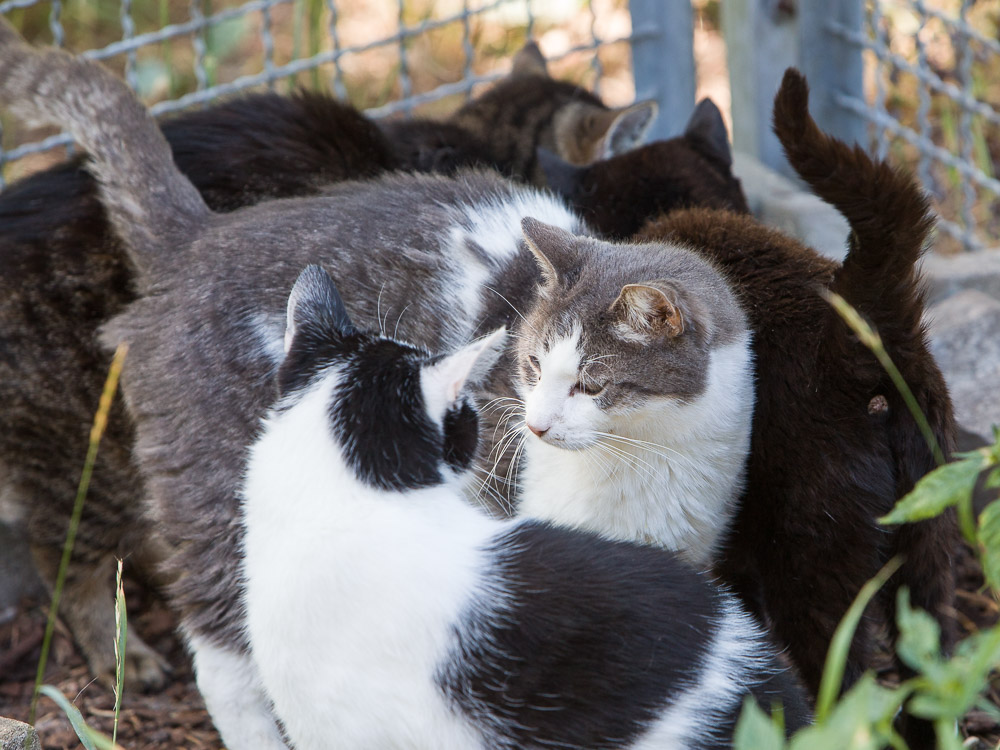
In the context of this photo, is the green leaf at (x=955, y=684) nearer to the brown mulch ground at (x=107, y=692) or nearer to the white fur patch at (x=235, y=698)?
the white fur patch at (x=235, y=698)

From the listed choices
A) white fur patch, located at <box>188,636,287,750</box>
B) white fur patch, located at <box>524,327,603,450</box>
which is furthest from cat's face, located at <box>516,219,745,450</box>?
white fur patch, located at <box>188,636,287,750</box>

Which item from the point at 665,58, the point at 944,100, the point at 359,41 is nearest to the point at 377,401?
the point at 665,58

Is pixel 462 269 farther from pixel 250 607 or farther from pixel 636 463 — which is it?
pixel 250 607

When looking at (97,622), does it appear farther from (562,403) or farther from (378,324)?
(562,403)

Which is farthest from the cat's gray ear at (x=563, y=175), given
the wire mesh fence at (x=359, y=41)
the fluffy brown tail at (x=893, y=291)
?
the wire mesh fence at (x=359, y=41)

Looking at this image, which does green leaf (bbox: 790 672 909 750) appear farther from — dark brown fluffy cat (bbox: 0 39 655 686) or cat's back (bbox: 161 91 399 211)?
cat's back (bbox: 161 91 399 211)

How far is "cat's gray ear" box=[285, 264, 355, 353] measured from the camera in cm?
197

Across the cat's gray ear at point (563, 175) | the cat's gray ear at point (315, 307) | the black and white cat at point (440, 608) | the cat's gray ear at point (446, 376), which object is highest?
the cat's gray ear at point (315, 307)

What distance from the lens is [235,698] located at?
240 centimetres

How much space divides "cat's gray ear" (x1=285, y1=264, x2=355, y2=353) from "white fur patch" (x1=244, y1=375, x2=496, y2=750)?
122mm

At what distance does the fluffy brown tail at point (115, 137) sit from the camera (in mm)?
2590

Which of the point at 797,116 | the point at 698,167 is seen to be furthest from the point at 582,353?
the point at 698,167

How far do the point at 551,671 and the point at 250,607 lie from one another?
564 millimetres

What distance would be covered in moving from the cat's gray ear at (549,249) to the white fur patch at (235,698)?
107 centimetres
